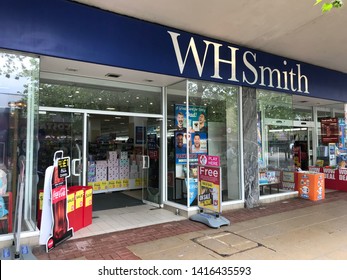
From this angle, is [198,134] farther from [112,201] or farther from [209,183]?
[112,201]

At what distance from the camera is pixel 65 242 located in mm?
4160

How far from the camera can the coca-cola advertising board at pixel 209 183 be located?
4.90 m

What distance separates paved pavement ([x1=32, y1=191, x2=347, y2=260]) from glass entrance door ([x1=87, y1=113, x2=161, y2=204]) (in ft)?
8.30

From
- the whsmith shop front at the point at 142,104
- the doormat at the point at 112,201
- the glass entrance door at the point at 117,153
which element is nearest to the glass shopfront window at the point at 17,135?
the whsmith shop front at the point at 142,104

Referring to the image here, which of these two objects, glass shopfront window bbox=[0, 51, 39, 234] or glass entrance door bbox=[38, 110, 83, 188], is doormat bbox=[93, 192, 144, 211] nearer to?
glass entrance door bbox=[38, 110, 83, 188]

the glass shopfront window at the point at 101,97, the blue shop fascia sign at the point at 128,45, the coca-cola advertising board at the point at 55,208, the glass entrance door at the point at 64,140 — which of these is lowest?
the coca-cola advertising board at the point at 55,208

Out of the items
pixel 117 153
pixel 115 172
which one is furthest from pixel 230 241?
pixel 117 153

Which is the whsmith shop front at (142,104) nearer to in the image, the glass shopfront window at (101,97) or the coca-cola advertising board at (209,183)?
the glass shopfront window at (101,97)

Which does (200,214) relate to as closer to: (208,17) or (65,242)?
(65,242)

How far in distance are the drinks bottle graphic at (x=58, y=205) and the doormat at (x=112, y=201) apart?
7.16 feet

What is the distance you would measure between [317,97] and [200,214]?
5576 mm

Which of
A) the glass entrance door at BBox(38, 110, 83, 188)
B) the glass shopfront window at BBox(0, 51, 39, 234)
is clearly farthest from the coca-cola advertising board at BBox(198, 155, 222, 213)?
the glass shopfront window at BBox(0, 51, 39, 234)

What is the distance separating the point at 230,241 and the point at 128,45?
3.64 m

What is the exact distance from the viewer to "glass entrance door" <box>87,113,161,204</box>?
8016 mm
